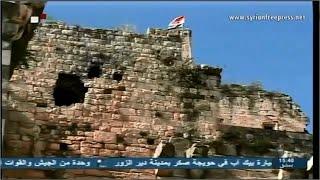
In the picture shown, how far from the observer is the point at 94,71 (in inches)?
462

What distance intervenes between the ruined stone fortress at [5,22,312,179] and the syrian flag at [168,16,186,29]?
0.13m

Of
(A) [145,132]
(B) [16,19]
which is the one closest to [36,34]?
(B) [16,19]

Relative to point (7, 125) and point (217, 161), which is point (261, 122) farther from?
point (7, 125)

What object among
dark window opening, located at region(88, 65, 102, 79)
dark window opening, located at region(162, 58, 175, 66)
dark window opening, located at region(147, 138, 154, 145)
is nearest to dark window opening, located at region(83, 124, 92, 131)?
dark window opening, located at region(88, 65, 102, 79)

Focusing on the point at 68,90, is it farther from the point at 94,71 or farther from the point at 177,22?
the point at 177,22

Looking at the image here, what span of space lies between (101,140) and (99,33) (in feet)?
5.22

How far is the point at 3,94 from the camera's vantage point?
36.9 feet

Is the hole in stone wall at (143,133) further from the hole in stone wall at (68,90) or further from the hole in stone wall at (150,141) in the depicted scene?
the hole in stone wall at (68,90)

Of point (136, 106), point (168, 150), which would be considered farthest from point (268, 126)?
point (136, 106)

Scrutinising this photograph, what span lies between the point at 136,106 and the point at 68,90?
1033 millimetres

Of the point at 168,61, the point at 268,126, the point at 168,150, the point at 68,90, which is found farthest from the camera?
the point at 168,61

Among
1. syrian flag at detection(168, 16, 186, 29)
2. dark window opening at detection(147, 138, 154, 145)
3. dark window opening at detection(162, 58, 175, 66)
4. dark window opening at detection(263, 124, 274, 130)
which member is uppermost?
syrian flag at detection(168, 16, 186, 29)

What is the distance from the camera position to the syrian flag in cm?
1138

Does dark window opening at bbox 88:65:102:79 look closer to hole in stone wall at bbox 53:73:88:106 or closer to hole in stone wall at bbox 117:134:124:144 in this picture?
hole in stone wall at bbox 53:73:88:106
